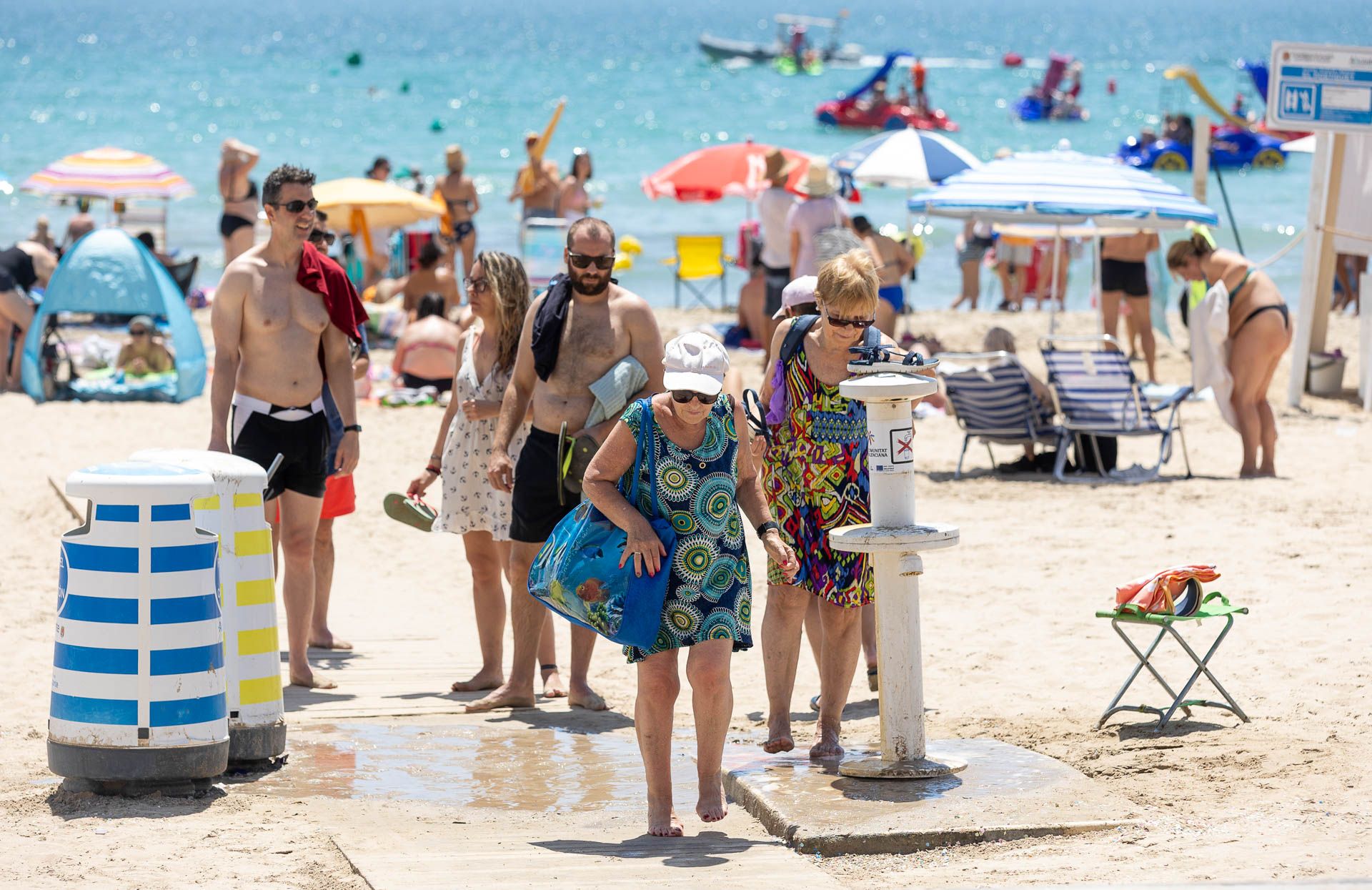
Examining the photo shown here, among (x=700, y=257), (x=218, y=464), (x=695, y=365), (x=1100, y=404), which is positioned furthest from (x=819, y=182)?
(x=695, y=365)

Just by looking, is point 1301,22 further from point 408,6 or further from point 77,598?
point 77,598

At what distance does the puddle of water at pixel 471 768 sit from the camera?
15.4 feet

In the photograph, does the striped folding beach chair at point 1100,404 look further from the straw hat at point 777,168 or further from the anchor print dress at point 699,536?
the anchor print dress at point 699,536

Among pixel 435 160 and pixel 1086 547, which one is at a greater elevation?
pixel 435 160

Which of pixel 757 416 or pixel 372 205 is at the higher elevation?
pixel 372 205

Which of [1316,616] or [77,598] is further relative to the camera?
[1316,616]

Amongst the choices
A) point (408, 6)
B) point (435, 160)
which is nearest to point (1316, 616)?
point (435, 160)

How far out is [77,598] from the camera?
4301mm

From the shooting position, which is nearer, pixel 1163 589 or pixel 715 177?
pixel 1163 589

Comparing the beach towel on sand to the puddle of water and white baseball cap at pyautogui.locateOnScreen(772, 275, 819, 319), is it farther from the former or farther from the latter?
the puddle of water

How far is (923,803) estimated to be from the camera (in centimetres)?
443

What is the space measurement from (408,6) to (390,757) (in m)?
186

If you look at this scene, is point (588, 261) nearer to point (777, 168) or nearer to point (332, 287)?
point (332, 287)

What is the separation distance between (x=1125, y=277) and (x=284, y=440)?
9.92 m
